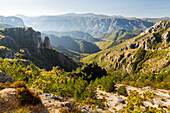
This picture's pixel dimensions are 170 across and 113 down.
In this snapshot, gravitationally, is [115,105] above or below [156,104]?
below

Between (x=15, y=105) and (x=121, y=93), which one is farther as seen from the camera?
(x=121, y=93)

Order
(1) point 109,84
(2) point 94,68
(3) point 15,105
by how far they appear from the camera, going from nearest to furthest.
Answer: (3) point 15,105
(1) point 109,84
(2) point 94,68

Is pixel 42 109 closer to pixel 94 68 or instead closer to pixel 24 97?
pixel 24 97

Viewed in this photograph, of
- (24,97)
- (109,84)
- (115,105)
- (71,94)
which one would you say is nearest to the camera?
(24,97)

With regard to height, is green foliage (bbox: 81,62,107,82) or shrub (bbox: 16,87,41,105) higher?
shrub (bbox: 16,87,41,105)

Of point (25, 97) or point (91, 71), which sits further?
point (91, 71)

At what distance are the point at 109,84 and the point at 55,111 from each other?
66773 mm

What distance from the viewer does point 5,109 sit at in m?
17.1

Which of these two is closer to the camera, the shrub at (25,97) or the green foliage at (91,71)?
the shrub at (25,97)

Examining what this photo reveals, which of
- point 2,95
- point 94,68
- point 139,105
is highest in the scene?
point 2,95

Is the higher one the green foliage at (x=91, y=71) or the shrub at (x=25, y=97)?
the shrub at (x=25, y=97)

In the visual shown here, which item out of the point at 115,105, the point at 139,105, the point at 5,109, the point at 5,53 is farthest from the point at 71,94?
the point at 5,53

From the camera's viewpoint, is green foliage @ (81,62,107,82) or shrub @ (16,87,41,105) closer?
shrub @ (16,87,41,105)

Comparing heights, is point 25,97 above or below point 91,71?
above
